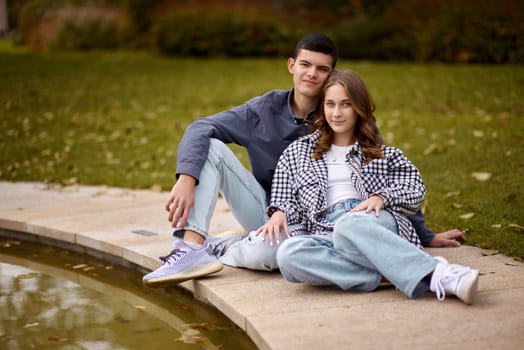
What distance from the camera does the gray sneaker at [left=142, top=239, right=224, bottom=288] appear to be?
357 cm

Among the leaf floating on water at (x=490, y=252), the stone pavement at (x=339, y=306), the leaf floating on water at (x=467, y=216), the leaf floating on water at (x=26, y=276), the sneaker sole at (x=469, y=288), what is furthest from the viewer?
the leaf floating on water at (x=467, y=216)

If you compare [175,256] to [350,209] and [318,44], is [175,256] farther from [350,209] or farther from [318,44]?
[318,44]

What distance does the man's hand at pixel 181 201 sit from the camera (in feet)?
11.6

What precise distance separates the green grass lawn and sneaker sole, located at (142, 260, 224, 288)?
1.57 m

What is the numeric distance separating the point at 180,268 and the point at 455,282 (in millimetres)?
1260

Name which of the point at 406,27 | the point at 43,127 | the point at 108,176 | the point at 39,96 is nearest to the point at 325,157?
the point at 108,176

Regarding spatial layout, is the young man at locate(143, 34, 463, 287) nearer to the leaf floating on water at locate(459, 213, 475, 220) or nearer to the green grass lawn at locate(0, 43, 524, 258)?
the leaf floating on water at locate(459, 213, 475, 220)

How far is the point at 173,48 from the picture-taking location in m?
17.9

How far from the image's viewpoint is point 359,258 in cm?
335

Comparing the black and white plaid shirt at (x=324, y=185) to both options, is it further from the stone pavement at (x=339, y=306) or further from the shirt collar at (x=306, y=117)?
the stone pavement at (x=339, y=306)

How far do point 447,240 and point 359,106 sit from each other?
0.96m


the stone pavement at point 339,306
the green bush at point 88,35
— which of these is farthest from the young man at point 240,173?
the green bush at point 88,35

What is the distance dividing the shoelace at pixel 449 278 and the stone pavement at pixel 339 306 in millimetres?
51

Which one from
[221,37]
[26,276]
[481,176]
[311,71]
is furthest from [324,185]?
[221,37]
